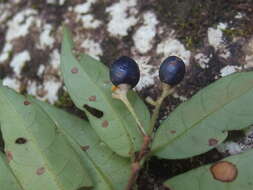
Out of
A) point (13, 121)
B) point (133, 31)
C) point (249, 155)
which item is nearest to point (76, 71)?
point (13, 121)

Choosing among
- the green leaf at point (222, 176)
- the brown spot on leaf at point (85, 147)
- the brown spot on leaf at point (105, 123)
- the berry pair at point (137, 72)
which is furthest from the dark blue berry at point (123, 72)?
the green leaf at point (222, 176)

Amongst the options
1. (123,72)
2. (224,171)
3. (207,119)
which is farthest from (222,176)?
(123,72)

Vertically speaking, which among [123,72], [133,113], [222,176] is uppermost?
[123,72]

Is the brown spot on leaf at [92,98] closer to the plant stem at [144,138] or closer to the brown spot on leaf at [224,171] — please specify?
the plant stem at [144,138]

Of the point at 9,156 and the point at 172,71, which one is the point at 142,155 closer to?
the point at 172,71

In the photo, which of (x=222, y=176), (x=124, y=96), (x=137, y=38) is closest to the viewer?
(x=222, y=176)

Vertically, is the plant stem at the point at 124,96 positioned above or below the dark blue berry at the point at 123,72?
below

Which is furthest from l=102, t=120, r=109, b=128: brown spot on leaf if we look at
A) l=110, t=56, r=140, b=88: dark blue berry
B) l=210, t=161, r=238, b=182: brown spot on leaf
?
l=210, t=161, r=238, b=182: brown spot on leaf
